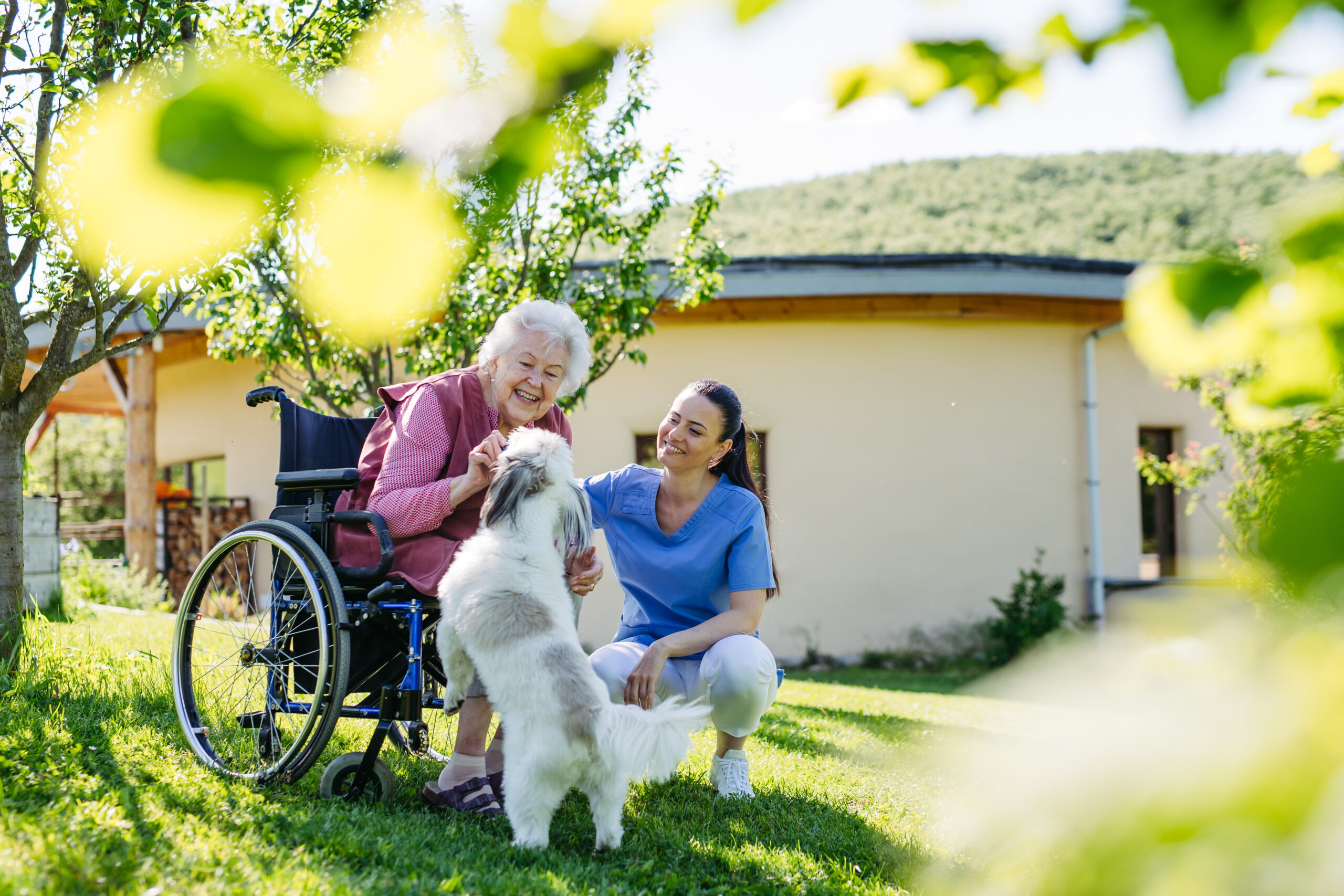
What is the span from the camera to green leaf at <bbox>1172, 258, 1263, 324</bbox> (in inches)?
16.7

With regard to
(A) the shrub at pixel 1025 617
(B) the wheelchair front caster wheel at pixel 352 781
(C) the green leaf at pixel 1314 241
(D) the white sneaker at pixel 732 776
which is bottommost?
(A) the shrub at pixel 1025 617

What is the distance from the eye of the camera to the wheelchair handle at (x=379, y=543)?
252cm

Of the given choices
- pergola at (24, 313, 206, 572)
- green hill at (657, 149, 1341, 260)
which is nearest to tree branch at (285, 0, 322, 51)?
pergola at (24, 313, 206, 572)

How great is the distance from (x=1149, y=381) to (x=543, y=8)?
969 centimetres

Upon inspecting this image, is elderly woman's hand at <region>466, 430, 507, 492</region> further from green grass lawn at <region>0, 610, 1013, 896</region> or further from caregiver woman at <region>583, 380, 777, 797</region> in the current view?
green grass lawn at <region>0, 610, 1013, 896</region>

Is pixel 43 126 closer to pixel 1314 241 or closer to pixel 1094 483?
pixel 1314 241

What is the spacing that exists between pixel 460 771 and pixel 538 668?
0.66 metres

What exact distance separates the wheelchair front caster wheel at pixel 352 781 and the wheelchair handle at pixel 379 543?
19.3 inches

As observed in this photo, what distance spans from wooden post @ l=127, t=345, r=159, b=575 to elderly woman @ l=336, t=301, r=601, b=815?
797 cm

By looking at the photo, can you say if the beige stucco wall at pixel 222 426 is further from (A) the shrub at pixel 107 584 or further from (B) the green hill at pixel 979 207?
(B) the green hill at pixel 979 207

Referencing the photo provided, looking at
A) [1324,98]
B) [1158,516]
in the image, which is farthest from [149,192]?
[1158,516]

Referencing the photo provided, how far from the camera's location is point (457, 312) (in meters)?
5.35

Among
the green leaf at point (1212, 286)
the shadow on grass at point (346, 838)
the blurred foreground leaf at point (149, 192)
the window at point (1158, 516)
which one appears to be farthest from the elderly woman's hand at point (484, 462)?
the window at point (1158, 516)

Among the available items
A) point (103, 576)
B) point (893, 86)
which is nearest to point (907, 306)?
point (103, 576)
